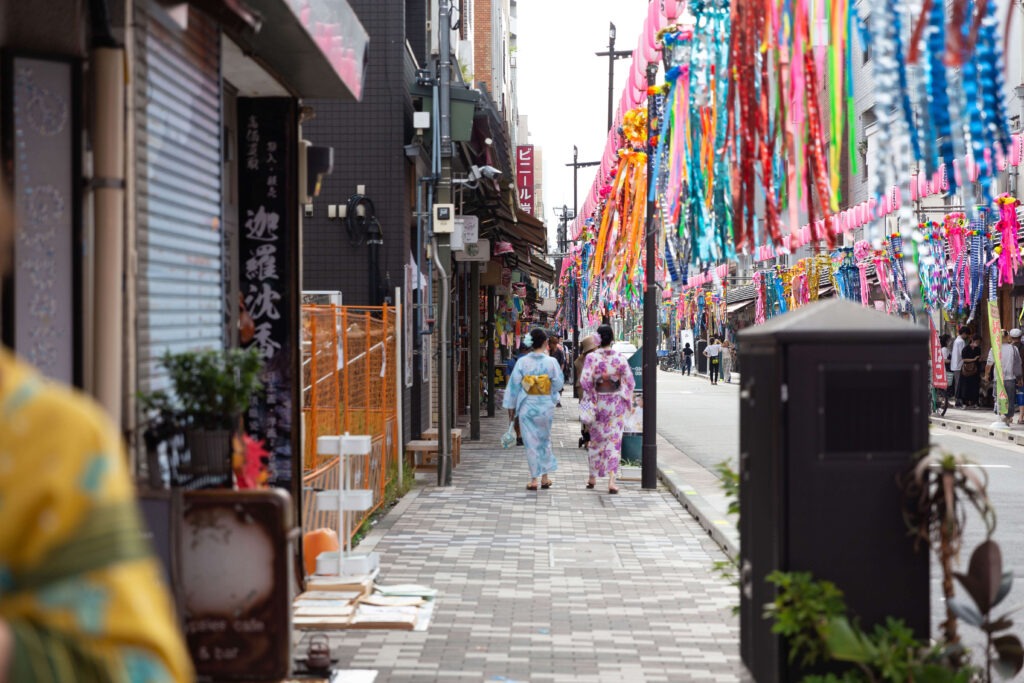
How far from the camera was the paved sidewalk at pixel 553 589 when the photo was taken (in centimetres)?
721

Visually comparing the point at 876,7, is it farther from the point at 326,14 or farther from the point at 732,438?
the point at 732,438

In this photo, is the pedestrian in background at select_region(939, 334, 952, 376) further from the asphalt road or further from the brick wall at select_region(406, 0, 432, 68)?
the brick wall at select_region(406, 0, 432, 68)

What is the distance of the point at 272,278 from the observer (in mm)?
8664

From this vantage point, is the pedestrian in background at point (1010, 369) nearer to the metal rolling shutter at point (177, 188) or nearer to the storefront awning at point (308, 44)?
the storefront awning at point (308, 44)

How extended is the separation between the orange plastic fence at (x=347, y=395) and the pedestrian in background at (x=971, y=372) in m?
22.8

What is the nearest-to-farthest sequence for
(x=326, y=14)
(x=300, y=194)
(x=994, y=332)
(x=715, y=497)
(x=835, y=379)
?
(x=835, y=379) < (x=326, y=14) < (x=300, y=194) < (x=715, y=497) < (x=994, y=332)

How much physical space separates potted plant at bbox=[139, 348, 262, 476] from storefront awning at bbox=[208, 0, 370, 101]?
59.2 inches

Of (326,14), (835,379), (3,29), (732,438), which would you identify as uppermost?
(326,14)

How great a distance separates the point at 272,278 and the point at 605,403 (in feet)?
26.9

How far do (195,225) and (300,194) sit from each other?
2191 mm

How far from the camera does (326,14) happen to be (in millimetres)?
7590

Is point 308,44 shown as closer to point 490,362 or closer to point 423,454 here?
point 423,454

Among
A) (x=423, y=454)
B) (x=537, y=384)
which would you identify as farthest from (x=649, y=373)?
(x=423, y=454)

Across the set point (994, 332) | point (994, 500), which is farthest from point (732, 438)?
point (994, 500)
